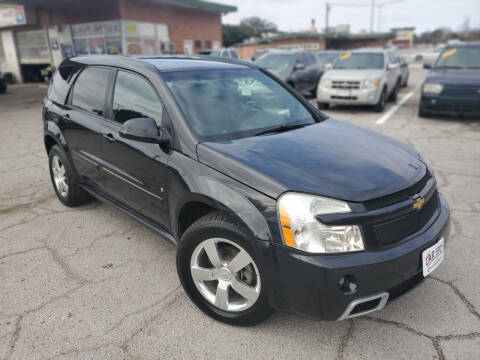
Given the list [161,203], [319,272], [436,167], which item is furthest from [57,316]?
[436,167]

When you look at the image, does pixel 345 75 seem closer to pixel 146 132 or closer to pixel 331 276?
pixel 146 132

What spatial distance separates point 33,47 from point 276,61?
58.8 ft

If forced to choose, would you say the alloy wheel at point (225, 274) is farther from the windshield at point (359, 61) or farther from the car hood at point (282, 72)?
the windshield at point (359, 61)

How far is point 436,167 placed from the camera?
18.6 feet

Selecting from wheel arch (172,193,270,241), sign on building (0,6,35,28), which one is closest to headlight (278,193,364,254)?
wheel arch (172,193,270,241)

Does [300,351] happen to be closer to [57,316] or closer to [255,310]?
[255,310]

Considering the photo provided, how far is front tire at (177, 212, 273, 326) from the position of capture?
7.29ft

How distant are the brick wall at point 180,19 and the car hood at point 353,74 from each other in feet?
40.6

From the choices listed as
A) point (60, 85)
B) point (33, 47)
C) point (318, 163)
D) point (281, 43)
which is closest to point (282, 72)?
point (60, 85)

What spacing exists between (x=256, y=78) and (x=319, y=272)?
7.02ft

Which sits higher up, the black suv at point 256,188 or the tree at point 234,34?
the tree at point 234,34

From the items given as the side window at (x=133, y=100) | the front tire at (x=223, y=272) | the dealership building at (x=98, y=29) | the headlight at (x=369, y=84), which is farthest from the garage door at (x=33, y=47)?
the front tire at (x=223, y=272)

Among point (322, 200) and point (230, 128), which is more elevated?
point (230, 128)

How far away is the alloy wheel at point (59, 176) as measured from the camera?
13.9ft
